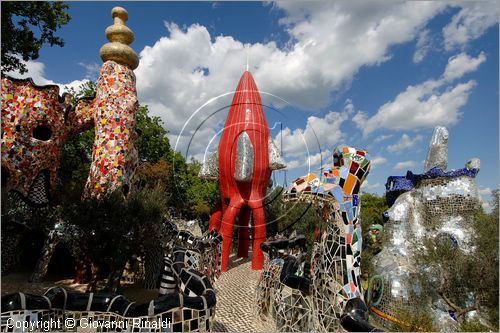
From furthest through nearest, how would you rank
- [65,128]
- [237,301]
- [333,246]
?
[65,128]
[237,301]
[333,246]

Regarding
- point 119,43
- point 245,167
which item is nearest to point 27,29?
point 119,43

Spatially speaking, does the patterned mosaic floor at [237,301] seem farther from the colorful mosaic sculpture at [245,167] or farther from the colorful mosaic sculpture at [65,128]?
the colorful mosaic sculpture at [65,128]

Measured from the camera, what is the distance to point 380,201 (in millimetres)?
34156

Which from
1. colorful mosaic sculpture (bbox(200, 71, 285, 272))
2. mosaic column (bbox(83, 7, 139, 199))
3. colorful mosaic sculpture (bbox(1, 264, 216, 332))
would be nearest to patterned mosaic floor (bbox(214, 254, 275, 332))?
colorful mosaic sculpture (bbox(200, 71, 285, 272))

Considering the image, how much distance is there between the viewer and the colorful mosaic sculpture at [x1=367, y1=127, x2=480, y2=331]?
926 centimetres

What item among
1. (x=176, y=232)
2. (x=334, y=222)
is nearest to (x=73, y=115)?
(x=176, y=232)

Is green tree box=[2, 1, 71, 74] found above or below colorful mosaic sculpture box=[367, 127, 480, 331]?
above

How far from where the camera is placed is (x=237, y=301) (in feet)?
29.9

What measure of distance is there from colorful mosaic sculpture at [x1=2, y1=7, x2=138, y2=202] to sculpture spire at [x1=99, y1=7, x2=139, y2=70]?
29 mm

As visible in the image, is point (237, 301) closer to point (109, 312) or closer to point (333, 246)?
point (333, 246)

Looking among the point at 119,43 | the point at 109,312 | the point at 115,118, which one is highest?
the point at 119,43

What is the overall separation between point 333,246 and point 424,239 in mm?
5660

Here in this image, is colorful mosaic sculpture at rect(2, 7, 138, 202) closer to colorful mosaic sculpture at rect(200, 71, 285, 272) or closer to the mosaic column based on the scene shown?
the mosaic column

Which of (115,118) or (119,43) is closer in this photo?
(115,118)
